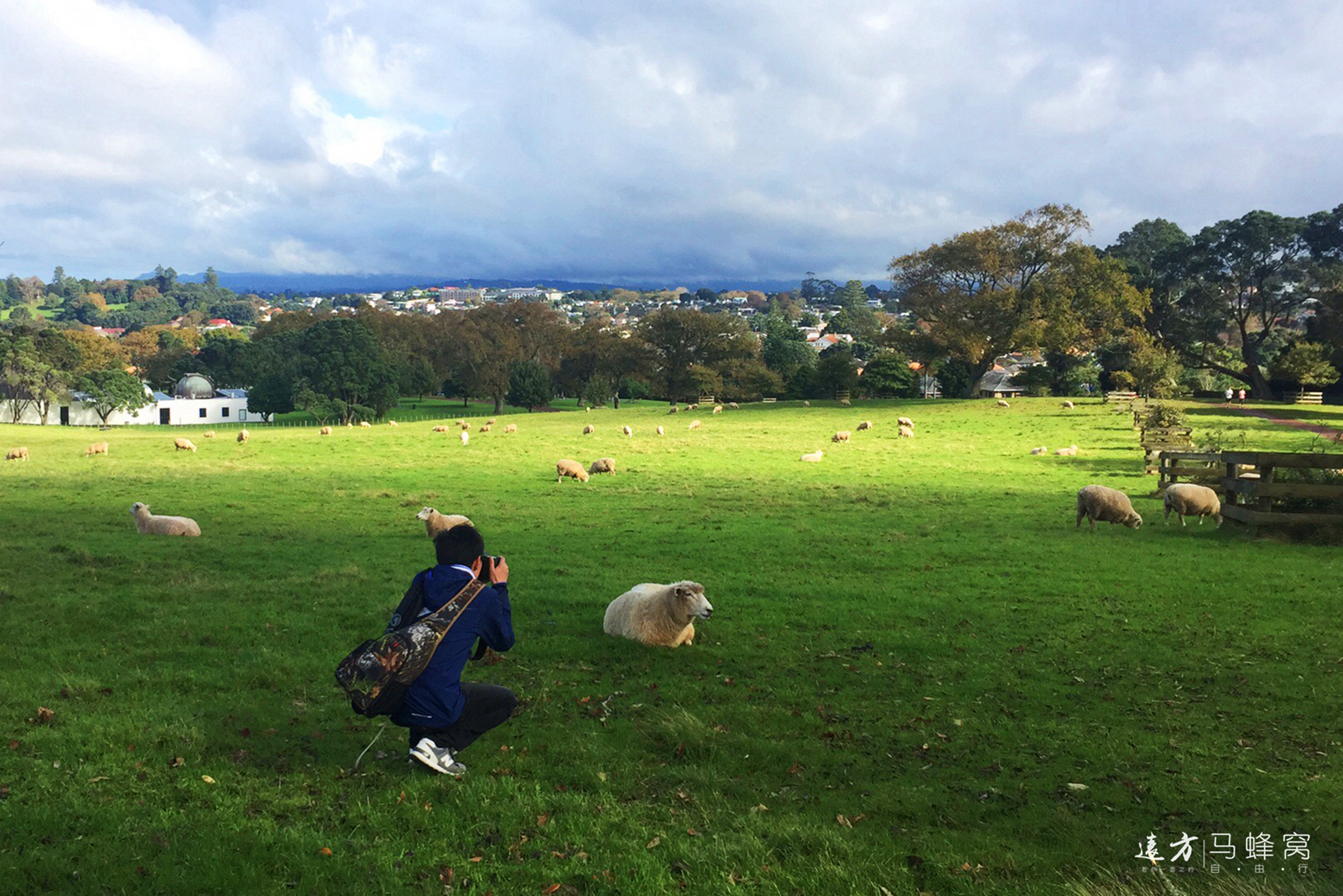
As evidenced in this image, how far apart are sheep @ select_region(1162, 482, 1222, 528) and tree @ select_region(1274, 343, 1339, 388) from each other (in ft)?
174

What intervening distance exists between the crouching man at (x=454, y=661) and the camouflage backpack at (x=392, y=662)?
0.09 meters

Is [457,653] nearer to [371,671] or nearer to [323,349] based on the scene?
[371,671]

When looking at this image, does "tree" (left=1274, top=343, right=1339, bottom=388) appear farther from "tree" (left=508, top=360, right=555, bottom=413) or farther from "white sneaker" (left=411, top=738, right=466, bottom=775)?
"white sneaker" (left=411, top=738, right=466, bottom=775)

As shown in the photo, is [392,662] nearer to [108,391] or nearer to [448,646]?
[448,646]

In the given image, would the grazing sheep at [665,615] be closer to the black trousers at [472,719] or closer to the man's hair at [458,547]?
the black trousers at [472,719]

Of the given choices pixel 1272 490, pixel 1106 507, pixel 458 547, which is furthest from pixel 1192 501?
pixel 458 547

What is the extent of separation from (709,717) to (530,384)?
82.4 meters

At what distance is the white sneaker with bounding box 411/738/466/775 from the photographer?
648 centimetres

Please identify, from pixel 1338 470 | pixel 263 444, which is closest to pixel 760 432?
pixel 263 444

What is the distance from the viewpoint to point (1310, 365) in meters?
60.1

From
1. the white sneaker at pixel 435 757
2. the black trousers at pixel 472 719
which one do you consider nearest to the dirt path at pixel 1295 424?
the black trousers at pixel 472 719

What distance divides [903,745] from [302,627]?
751cm

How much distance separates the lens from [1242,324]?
6988 centimetres

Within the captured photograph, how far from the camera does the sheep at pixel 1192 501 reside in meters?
18.9
